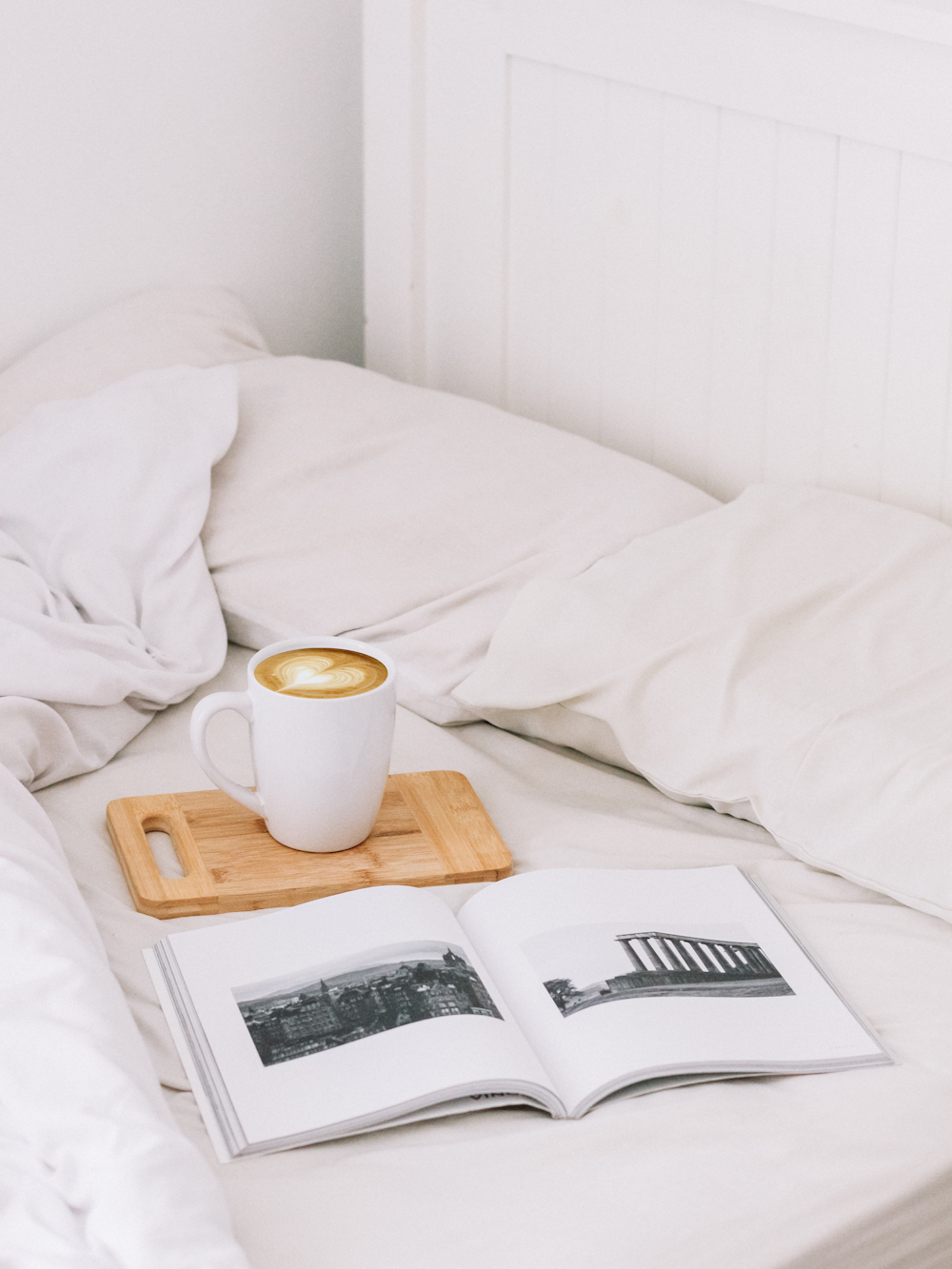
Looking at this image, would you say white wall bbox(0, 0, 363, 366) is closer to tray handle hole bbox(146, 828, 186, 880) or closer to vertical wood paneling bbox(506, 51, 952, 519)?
vertical wood paneling bbox(506, 51, 952, 519)

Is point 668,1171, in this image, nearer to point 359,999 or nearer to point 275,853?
point 359,999

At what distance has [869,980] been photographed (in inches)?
32.9

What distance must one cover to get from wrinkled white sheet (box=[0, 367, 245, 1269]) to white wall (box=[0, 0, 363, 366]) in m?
0.31

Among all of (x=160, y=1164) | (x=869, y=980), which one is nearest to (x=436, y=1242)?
(x=160, y=1164)

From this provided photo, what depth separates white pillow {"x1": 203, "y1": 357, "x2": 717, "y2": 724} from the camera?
1147 mm

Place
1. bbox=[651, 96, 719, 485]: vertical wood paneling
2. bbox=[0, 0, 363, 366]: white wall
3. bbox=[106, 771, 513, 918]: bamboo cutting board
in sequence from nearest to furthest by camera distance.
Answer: bbox=[106, 771, 513, 918]: bamboo cutting board, bbox=[651, 96, 719, 485]: vertical wood paneling, bbox=[0, 0, 363, 366]: white wall

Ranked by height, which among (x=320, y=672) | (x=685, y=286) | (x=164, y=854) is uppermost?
(x=685, y=286)

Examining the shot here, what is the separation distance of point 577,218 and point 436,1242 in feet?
3.63

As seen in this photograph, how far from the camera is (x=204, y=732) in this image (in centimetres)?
91

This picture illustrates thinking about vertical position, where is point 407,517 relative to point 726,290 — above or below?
below

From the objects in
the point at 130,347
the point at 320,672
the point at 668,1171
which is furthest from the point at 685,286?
the point at 668,1171

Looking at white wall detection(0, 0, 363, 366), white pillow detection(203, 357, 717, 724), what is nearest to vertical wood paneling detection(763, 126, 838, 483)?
white pillow detection(203, 357, 717, 724)

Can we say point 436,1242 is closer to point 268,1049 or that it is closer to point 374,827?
point 268,1049

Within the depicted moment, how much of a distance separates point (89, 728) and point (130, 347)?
1.77 ft
